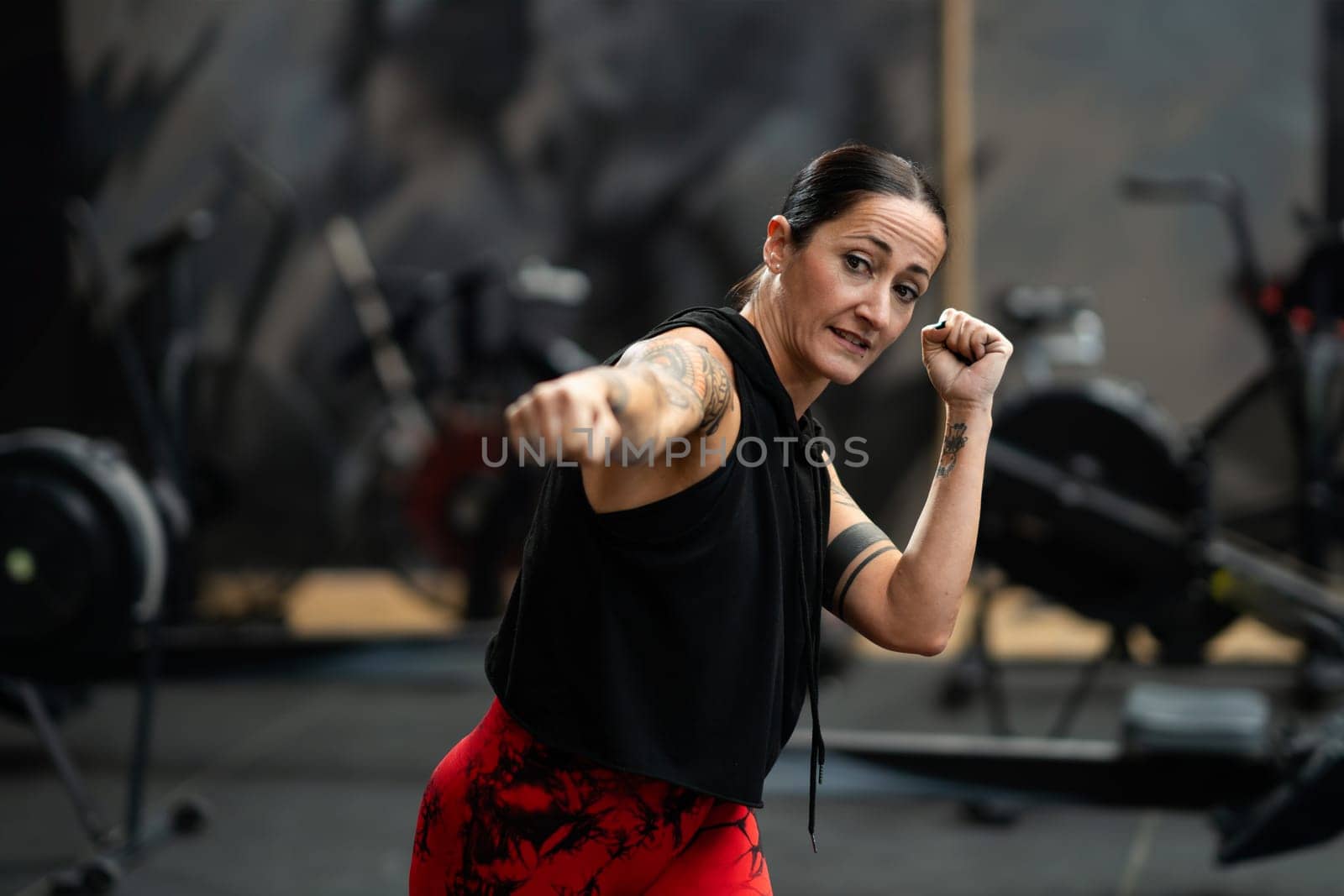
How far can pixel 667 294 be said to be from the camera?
235 inches

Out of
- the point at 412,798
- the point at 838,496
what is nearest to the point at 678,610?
the point at 838,496

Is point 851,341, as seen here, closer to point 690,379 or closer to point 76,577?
point 690,379

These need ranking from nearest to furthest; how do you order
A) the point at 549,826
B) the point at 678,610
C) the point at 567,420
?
the point at 567,420 → the point at 678,610 → the point at 549,826

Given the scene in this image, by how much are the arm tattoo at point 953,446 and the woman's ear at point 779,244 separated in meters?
0.25

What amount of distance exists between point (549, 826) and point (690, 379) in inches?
19.0

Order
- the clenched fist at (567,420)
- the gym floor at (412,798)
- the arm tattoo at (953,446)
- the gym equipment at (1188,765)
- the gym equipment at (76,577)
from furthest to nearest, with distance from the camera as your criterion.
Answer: the gym equipment at (76,577) → the gym floor at (412,798) → the gym equipment at (1188,765) → the arm tattoo at (953,446) → the clenched fist at (567,420)

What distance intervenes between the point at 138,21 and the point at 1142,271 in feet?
14.2

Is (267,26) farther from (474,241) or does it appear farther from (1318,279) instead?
(1318,279)

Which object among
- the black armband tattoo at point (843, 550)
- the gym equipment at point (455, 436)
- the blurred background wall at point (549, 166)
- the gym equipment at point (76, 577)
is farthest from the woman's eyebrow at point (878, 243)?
the blurred background wall at point (549, 166)

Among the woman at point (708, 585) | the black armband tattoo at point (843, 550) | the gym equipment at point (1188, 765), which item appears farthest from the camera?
the gym equipment at point (1188, 765)

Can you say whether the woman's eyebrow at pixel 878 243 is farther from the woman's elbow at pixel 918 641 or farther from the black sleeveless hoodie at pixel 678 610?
the woman's elbow at pixel 918 641

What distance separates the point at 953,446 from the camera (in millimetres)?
1467

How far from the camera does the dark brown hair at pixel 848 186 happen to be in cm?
136

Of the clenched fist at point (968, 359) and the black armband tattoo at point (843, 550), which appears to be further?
the black armband tattoo at point (843, 550)
